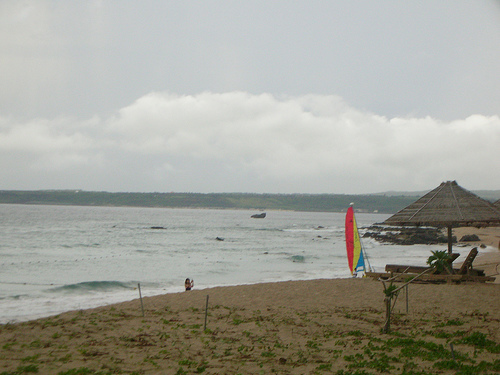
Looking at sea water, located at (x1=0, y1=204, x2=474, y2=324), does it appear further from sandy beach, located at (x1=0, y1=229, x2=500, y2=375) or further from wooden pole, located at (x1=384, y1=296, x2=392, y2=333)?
wooden pole, located at (x1=384, y1=296, x2=392, y2=333)

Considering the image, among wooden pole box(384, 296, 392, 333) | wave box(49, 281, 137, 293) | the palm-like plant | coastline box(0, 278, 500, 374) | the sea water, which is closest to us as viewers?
coastline box(0, 278, 500, 374)

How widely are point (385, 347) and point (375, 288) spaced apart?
7148mm

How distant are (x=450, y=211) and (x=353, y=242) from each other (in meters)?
4.11

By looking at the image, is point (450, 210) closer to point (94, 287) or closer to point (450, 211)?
point (450, 211)

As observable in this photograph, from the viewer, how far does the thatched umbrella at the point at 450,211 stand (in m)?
12.1

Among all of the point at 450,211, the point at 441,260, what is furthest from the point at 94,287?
the point at 450,211

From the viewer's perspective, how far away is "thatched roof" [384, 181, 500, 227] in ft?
39.7

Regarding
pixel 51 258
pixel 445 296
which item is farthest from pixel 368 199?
pixel 445 296

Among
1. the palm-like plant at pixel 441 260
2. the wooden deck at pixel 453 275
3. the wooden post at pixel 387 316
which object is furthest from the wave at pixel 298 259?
→ the wooden post at pixel 387 316

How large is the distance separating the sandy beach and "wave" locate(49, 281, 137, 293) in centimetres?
571

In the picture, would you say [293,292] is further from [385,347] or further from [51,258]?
[51,258]

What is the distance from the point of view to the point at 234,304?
11523 millimetres

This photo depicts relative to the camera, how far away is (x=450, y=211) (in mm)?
12633

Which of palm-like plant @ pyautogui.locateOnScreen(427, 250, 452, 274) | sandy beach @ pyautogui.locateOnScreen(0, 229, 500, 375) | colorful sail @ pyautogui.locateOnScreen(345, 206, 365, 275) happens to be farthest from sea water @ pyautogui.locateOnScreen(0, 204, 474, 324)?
palm-like plant @ pyautogui.locateOnScreen(427, 250, 452, 274)
